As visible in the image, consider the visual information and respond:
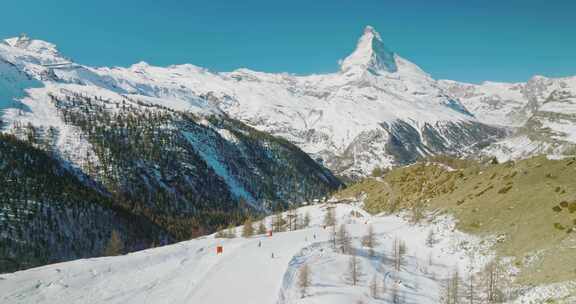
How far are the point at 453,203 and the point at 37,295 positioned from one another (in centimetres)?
10563

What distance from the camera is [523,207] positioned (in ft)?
283

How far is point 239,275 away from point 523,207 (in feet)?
216

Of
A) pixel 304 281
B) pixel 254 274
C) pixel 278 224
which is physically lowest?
pixel 304 281

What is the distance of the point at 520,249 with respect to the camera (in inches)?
2854

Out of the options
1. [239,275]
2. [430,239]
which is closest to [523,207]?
[430,239]

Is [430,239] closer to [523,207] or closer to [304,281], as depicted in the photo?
[523,207]

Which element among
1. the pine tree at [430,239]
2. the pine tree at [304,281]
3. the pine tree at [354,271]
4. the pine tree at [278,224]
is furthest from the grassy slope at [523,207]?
the pine tree at [278,224]

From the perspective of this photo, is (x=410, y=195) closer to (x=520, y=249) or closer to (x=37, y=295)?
(x=520, y=249)

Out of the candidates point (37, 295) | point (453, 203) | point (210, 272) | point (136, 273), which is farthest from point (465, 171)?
point (37, 295)

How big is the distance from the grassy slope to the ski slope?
755 cm

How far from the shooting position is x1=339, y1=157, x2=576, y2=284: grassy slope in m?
63.9

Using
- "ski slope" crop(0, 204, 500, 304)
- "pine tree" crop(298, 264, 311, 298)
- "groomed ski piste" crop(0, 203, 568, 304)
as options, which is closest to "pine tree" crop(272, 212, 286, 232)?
"groomed ski piste" crop(0, 203, 568, 304)

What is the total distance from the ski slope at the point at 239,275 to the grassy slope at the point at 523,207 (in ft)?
24.8

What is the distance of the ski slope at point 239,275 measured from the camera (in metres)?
55.4
